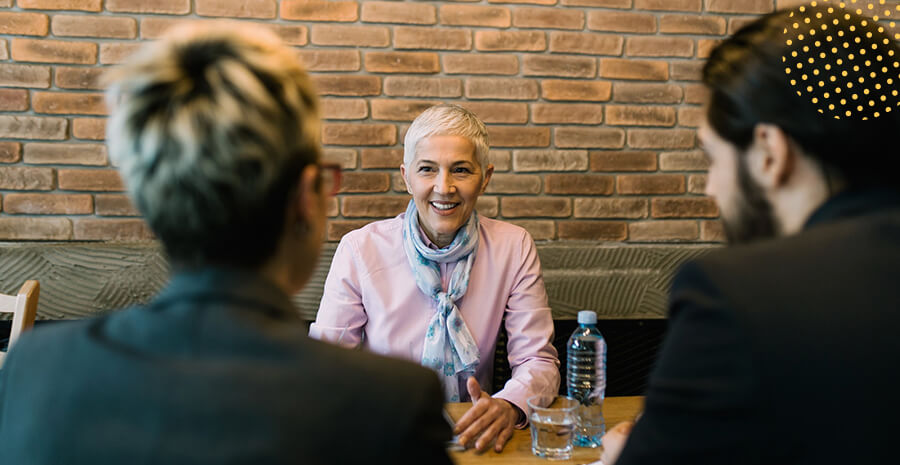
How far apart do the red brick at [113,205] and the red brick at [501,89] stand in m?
1.24

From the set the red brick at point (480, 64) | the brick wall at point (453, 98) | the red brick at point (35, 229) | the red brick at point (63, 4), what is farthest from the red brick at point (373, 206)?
the red brick at point (63, 4)

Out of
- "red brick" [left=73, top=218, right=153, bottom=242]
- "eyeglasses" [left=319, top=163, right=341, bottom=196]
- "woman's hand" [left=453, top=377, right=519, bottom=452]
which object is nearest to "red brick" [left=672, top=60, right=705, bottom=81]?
"woman's hand" [left=453, top=377, right=519, bottom=452]

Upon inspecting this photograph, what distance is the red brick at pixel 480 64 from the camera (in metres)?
2.48

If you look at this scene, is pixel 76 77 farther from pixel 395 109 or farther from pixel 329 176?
pixel 329 176

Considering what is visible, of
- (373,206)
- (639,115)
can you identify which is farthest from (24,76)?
(639,115)

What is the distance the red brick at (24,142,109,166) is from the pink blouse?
3.36 ft

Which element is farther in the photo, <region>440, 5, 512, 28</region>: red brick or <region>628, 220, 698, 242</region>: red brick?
<region>628, 220, 698, 242</region>: red brick

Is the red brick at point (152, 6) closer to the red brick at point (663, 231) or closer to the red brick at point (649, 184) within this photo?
the red brick at point (649, 184)

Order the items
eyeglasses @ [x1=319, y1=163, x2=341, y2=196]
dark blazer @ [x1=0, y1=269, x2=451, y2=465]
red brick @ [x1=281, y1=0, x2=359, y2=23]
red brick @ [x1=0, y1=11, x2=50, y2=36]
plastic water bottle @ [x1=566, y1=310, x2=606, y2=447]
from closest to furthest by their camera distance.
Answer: dark blazer @ [x1=0, y1=269, x2=451, y2=465]
eyeglasses @ [x1=319, y1=163, x2=341, y2=196]
plastic water bottle @ [x1=566, y1=310, x2=606, y2=447]
red brick @ [x1=0, y1=11, x2=50, y2=36]
red brick @ [x1=281, y1=0, x2=359, y2=23]

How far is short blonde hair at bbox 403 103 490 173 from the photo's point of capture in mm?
1880

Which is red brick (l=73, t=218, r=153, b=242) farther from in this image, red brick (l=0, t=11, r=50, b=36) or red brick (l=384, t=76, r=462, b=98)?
red brick (l=384, t=76, r=462, b=98)

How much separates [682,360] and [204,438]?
49 cm

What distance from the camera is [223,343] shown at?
0.62 metres

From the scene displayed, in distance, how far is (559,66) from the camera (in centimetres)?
255
